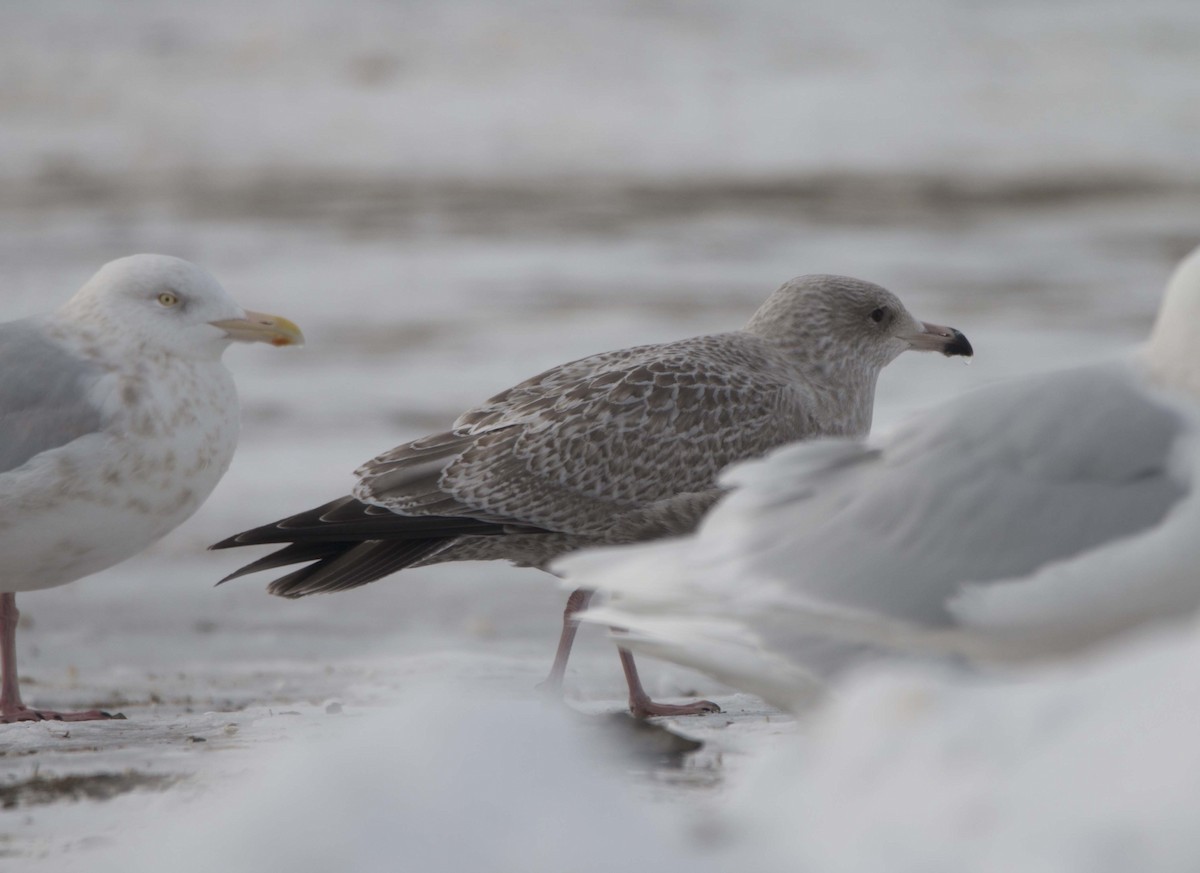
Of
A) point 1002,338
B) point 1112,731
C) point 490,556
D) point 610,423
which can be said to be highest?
point 1112,731

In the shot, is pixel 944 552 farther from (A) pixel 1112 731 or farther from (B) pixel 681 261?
(B) pixel 681 261

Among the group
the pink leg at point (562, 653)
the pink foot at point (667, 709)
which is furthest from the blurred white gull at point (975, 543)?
the pink leg at point (562, 653)

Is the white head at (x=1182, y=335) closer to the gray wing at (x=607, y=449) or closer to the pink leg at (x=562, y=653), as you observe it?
the gray wing at (x=607, y=449)

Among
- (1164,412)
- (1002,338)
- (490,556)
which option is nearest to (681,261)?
(1002,338)

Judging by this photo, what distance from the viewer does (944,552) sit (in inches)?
119

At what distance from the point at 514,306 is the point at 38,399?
26.9 ft

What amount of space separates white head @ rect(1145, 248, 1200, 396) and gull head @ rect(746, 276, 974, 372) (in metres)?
1.98

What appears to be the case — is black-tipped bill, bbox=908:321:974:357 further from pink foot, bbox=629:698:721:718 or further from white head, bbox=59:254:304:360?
white head, bbox=59:254:304:360

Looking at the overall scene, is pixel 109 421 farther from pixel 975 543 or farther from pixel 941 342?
pixel 941 342

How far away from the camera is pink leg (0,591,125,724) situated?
13.6 feet

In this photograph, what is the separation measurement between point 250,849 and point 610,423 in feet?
9.95

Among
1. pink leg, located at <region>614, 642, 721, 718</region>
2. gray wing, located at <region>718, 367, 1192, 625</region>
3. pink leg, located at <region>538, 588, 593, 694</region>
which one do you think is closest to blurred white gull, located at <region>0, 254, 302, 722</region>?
pink leg, located at <region>538, 588, 593, 694</region>

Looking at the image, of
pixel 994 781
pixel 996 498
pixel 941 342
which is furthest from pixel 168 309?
pixel 994 781

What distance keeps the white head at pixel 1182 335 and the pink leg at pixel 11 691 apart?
104 inches
